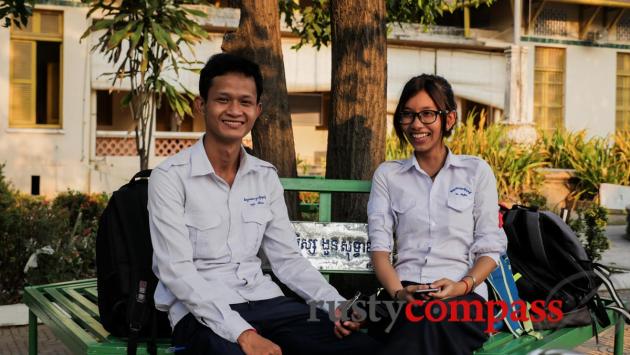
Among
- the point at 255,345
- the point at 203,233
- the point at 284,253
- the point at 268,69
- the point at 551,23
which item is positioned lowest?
the point at 255,345

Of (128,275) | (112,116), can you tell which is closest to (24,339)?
(128,275)

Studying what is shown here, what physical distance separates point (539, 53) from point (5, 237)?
15.2 metres

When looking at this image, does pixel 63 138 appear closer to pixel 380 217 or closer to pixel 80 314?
pixel 80 314

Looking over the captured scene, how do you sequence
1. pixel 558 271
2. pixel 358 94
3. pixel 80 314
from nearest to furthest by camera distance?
pixel 558 271 < pixel 80 314 < pixel 358 94

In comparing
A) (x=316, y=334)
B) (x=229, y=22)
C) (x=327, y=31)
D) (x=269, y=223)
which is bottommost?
(x=316, y=334)

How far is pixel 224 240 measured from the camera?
316 cm

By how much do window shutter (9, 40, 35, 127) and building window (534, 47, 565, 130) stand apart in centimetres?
1076

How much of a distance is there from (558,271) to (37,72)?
12897 millimetres

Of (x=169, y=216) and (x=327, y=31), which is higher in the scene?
(x=327, y=31)

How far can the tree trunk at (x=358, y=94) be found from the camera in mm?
4777

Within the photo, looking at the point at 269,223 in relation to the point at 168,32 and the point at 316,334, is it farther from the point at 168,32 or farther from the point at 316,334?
the point at 168,32

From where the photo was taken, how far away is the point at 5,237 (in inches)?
244

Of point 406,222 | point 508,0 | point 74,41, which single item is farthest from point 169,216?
point 508,0

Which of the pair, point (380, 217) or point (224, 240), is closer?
point (224, 240)
